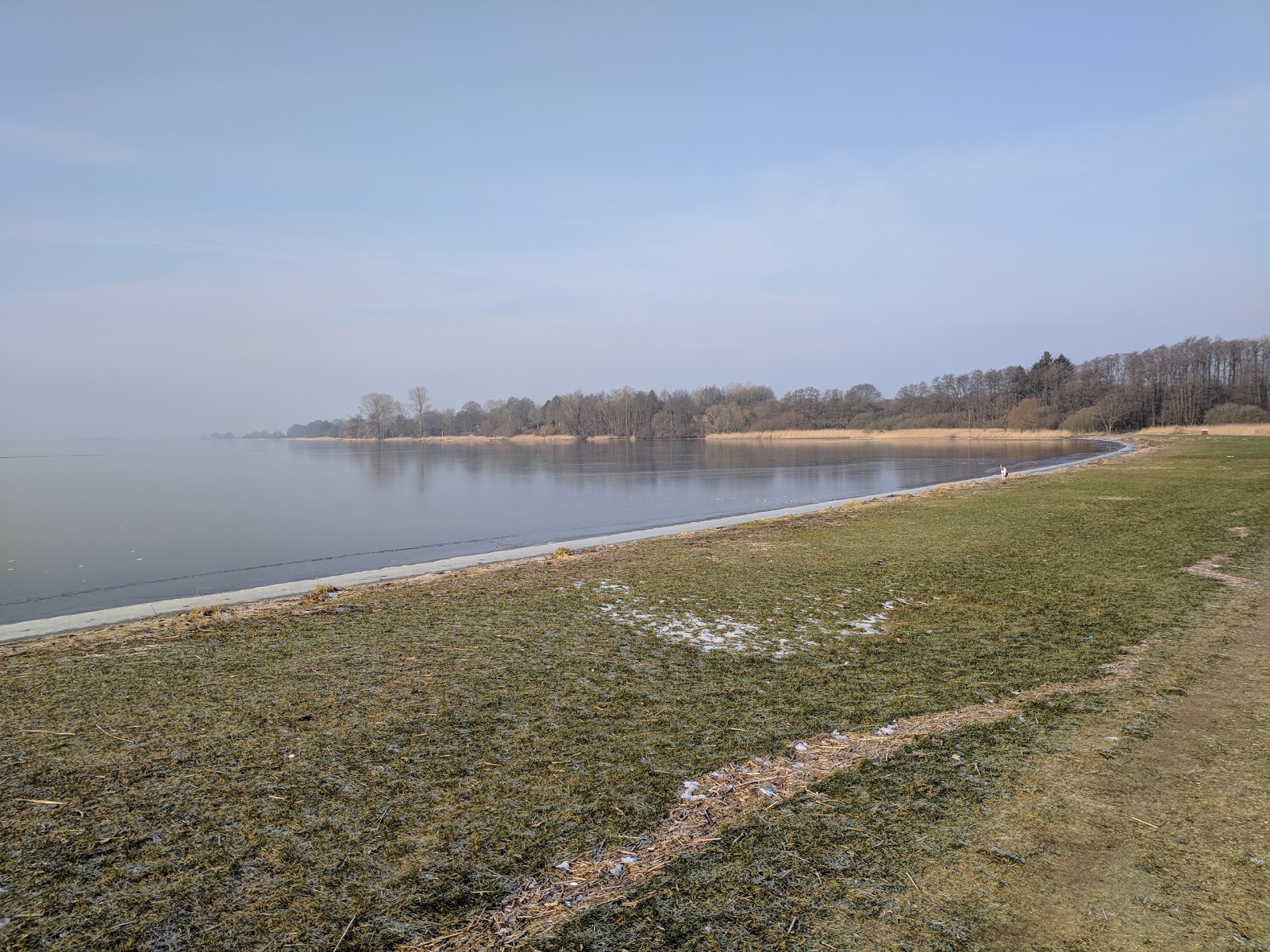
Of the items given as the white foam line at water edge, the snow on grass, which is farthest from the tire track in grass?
the white foam line at water edge

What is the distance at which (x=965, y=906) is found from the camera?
288 centimetres

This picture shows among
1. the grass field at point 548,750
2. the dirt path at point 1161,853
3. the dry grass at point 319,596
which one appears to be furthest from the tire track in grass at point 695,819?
the dry grass at point 319,596

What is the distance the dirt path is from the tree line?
323 feet

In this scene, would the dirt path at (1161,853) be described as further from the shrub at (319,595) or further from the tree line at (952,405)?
the tree line at (952,405)

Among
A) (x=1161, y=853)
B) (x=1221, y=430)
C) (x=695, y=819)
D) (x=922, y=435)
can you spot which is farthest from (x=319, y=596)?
(x=922, y=435)

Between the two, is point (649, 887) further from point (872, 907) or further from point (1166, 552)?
point (1166, 552)

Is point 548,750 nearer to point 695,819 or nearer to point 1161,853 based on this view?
point 695,819

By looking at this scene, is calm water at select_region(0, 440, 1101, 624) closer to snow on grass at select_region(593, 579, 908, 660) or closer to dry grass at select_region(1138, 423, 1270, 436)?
snow on grass at select_region(593, 579, 908, 660)

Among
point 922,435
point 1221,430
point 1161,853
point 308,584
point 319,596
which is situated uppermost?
point 1161,853

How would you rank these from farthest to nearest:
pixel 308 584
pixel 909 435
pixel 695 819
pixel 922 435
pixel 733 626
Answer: pixel 909 435
pixel 922 435
pixel 308 584
pixel 733 626
pixel 695 819

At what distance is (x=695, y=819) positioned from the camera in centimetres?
359

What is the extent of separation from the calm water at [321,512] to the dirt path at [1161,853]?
44.2 feet

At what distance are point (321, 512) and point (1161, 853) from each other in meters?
25.6

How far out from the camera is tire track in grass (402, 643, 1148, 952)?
111 inches
